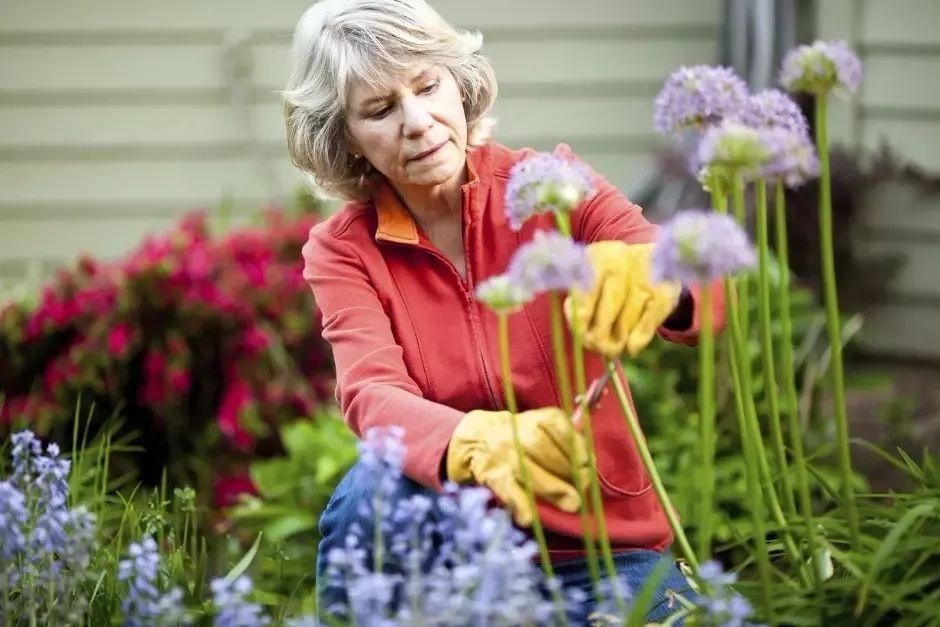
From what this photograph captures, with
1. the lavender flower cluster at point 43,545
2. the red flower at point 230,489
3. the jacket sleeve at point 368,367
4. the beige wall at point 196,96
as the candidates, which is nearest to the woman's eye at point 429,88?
the jacket sleeve at point 368,367

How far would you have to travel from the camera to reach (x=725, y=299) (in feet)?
4.86

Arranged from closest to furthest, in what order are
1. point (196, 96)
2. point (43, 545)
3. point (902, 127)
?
1. point (43, 545)
2. point (902, 127)
3. point (196, 96)

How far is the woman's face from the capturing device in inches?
75.9

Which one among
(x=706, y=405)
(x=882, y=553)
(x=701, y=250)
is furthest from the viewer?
(x=882, y=553)

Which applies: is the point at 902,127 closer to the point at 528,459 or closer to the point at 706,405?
the point at 528,459

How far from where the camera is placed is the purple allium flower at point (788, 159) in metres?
1.30

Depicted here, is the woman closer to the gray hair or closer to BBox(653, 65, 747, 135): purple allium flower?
the gray hair

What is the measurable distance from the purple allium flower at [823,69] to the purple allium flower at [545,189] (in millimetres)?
241

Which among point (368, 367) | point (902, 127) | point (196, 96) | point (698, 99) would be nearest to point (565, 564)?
point (368, 367)

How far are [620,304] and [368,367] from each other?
596 mm

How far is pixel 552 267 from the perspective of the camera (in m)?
1.19

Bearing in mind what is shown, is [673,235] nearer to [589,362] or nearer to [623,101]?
[589,362]

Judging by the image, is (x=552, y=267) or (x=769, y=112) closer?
(x=552, y=267)

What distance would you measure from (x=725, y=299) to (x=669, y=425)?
2.00 meters
